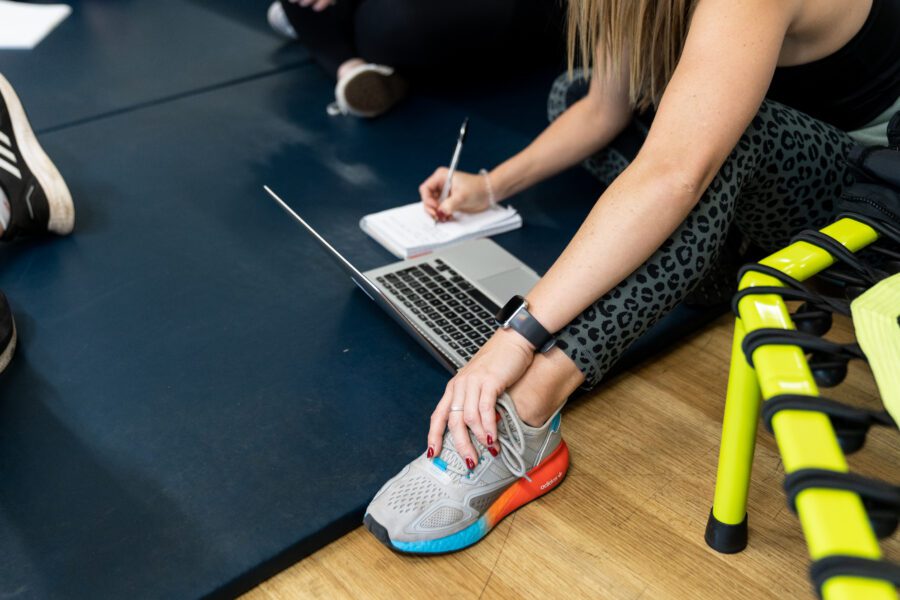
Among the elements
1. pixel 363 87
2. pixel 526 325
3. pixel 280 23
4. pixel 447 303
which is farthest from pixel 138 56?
pixel 526 325

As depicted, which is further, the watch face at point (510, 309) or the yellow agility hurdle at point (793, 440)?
the watch face at point (510, 309)

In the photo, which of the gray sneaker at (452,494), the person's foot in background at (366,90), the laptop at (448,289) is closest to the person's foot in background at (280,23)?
the person's foot in background at (366,90)

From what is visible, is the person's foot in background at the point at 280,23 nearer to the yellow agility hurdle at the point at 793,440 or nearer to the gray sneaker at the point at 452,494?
the gray sneaker at the point at 452,494

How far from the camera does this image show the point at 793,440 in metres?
0.70

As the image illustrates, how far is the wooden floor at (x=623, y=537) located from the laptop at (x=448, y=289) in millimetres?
196

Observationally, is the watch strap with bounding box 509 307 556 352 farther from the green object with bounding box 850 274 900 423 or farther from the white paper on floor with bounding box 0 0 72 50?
Answer: the white paper on floor with bounding box 0 0 72 50

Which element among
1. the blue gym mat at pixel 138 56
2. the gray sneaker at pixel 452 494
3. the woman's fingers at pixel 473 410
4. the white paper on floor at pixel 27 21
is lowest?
the white paper on floor at pixel 27 21

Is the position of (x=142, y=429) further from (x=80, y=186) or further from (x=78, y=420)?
(x=80, y=186)

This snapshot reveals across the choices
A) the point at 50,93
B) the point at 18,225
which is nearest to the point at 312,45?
the point at 50,93

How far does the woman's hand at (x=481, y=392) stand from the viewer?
1.05m

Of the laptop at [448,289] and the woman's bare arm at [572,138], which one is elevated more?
the woman's bare arm at [572,138]

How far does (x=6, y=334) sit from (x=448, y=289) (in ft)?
2.11

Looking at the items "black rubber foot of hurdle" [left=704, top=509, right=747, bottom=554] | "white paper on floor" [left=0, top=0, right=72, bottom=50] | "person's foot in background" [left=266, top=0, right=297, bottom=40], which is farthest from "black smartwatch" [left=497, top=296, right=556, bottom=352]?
"white paper on floor" [left=0, top=0, right=72, bottom=50]

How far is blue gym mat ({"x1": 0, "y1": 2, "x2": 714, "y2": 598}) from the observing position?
3.50 ft
